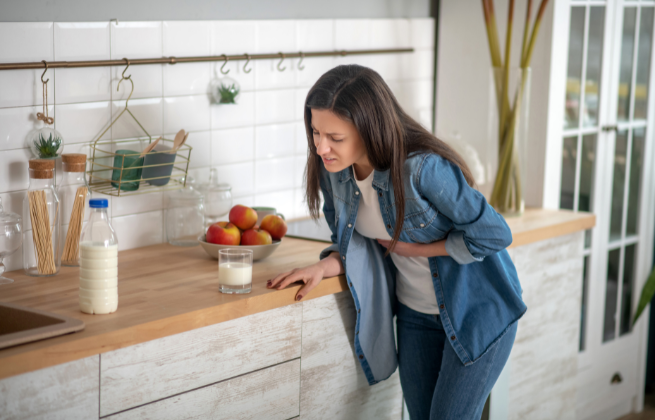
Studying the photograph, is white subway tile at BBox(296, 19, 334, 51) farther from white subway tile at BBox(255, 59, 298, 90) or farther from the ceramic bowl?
the ceramic bowl

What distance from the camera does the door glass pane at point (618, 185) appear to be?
122 inches

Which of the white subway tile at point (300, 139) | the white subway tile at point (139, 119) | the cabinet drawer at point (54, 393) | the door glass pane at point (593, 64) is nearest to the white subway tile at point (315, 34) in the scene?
the white subway tile at point (300, 139)

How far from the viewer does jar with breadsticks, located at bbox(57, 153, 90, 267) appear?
1.92m

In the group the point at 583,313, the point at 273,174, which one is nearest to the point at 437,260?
the point at 273,174

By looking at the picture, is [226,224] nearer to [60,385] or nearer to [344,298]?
[344,298]

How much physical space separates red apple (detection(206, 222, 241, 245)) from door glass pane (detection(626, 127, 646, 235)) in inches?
77.4

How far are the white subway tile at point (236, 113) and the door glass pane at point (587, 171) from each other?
1.41 metres

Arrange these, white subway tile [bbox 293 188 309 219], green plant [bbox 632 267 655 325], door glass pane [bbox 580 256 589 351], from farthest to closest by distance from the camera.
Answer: green plant [bbox 632 267 655 325]
door glass pane [bbox 580 256 589 351]
white subway tile [bbox 293 188 309 219]

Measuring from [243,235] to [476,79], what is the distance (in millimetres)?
1425

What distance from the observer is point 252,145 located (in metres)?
2.44

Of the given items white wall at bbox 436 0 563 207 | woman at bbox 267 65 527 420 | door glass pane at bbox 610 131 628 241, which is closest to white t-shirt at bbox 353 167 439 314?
woman at bbox 267 65 527 420

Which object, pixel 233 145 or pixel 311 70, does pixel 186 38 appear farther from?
pixel 311 70

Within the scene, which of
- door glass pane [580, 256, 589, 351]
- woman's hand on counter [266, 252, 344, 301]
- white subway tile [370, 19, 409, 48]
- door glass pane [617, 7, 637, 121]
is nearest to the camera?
woman's hand on counter [266, 252, 344, 301]

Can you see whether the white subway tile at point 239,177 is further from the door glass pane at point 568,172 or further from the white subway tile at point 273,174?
the door glass pane at point 568,172
